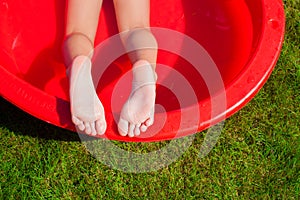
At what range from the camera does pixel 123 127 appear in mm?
1464

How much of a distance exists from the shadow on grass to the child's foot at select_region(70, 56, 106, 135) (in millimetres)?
441

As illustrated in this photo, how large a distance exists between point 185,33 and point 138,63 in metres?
0.56

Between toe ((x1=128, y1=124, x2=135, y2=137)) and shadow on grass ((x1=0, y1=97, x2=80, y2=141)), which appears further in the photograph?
shadow on grass ((x1=0, y1=97, x2=80, y2=141))

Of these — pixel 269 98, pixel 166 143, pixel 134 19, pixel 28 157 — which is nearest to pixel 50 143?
pixel 28 157

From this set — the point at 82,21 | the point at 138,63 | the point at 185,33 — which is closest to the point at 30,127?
the point at 82,21

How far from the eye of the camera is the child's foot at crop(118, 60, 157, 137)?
146cm

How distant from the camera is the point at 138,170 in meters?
1.89

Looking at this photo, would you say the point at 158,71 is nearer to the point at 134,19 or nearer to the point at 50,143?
the point at 134,19

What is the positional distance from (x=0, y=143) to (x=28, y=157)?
0.12m

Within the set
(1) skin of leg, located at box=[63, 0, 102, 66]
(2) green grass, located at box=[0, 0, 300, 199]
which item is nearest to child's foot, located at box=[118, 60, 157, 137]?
(1) skin of leg, located at box=[63, 0, 102, 66]

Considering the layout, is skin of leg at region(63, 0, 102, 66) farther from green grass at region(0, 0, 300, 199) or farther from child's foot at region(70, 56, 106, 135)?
green grass at region(0, 0, 300, 199)

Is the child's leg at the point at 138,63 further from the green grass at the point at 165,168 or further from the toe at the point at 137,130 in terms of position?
the green grass at the point at 165,168

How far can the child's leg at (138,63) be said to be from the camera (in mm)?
1467

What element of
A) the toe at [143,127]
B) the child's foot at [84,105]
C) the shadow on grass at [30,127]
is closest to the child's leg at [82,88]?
the child's foot at [84,105]
